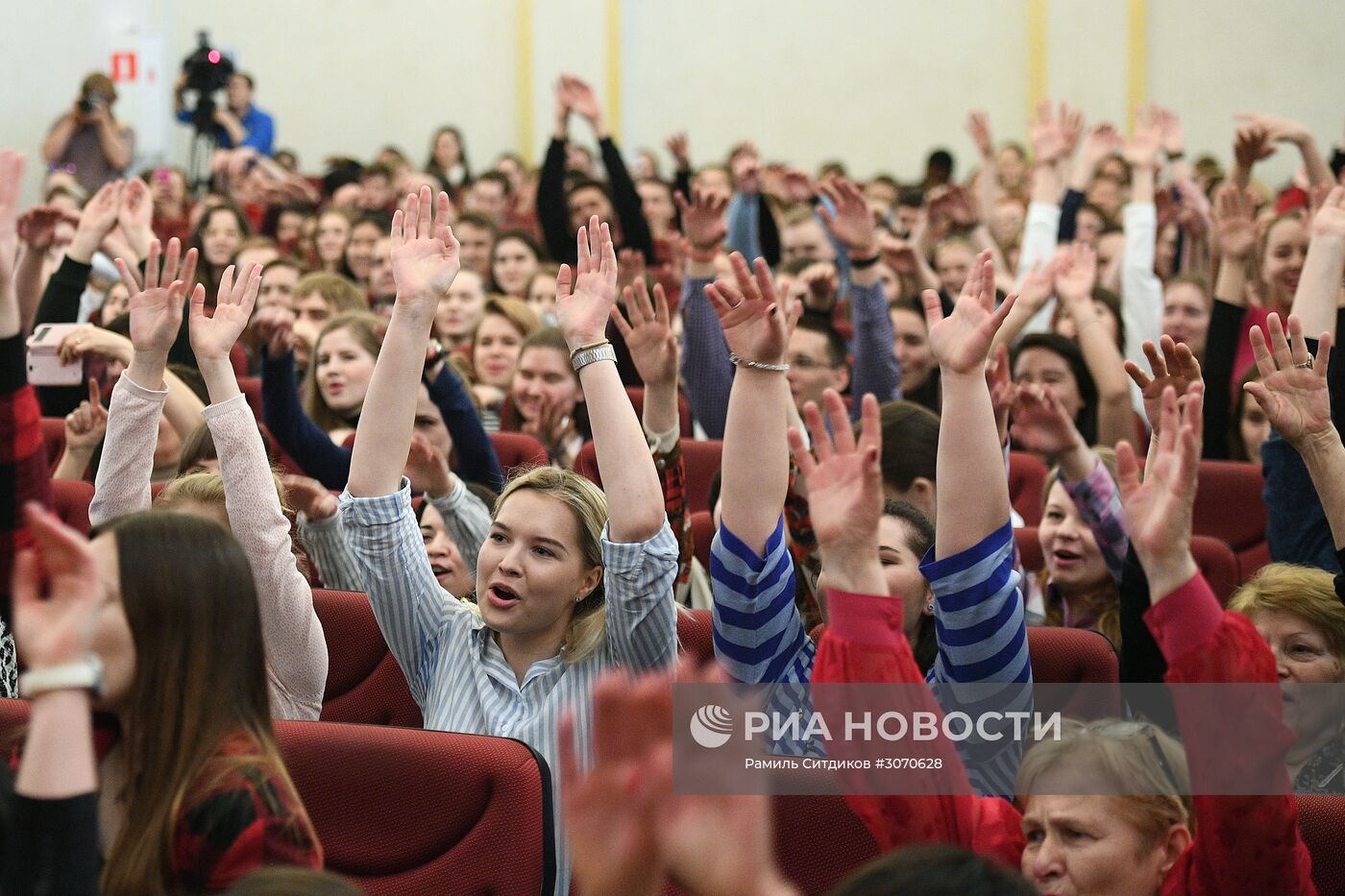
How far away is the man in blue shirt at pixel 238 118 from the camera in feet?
27.9

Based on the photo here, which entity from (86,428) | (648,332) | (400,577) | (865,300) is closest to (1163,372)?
(648,332)

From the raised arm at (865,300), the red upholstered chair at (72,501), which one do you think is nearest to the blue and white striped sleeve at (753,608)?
the red upholstered chair at (72,501)

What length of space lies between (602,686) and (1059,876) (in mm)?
683

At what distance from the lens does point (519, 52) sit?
1002 centimetres

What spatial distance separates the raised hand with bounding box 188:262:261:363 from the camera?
2096 millimetres

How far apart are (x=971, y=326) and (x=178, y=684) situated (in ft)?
3.22

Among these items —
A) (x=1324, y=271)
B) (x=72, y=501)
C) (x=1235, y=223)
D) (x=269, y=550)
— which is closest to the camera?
(x=269, y=550)

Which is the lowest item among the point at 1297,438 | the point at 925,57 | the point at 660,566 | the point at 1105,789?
the point at 1105,789

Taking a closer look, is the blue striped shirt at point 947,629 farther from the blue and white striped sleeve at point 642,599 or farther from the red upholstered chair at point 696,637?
the red upholstered chair at point 696,637

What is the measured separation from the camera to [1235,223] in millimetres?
3789

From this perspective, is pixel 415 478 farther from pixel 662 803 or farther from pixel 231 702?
pixel 662 803

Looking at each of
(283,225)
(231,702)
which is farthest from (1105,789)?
(283,225)

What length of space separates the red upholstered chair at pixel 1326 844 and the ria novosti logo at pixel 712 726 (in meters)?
0.62

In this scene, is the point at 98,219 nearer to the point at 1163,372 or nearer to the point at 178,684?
the point at 178,684
